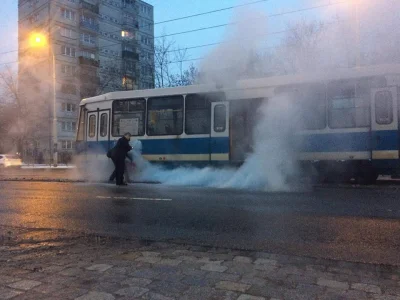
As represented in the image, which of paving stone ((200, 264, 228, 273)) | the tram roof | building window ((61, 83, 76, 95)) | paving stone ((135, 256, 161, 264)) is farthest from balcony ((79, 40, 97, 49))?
paving stone ((200, 264, 228, 273))

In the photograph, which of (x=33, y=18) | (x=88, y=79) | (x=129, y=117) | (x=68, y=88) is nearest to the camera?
(x=129, y=117)

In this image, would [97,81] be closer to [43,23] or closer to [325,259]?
[43,23]

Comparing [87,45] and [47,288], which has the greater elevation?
[87,45]

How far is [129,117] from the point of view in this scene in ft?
40.4

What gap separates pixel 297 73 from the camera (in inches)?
353

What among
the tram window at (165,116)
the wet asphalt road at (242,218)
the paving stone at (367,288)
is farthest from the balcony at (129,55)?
the paving stone at (367,288)

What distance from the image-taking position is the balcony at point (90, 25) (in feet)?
140

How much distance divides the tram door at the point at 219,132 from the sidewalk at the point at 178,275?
6705mm

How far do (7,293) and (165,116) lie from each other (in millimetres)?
9214

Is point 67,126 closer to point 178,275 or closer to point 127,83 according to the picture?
point 127,83

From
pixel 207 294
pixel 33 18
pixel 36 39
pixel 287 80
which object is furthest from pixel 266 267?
pixel 33 18

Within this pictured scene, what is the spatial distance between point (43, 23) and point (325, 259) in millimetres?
22001

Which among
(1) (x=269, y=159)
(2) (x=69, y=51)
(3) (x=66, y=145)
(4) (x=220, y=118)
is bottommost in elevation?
(1) (x=269, y=159)

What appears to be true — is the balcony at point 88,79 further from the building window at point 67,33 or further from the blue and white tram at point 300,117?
the blue and white tram at point 300,117
